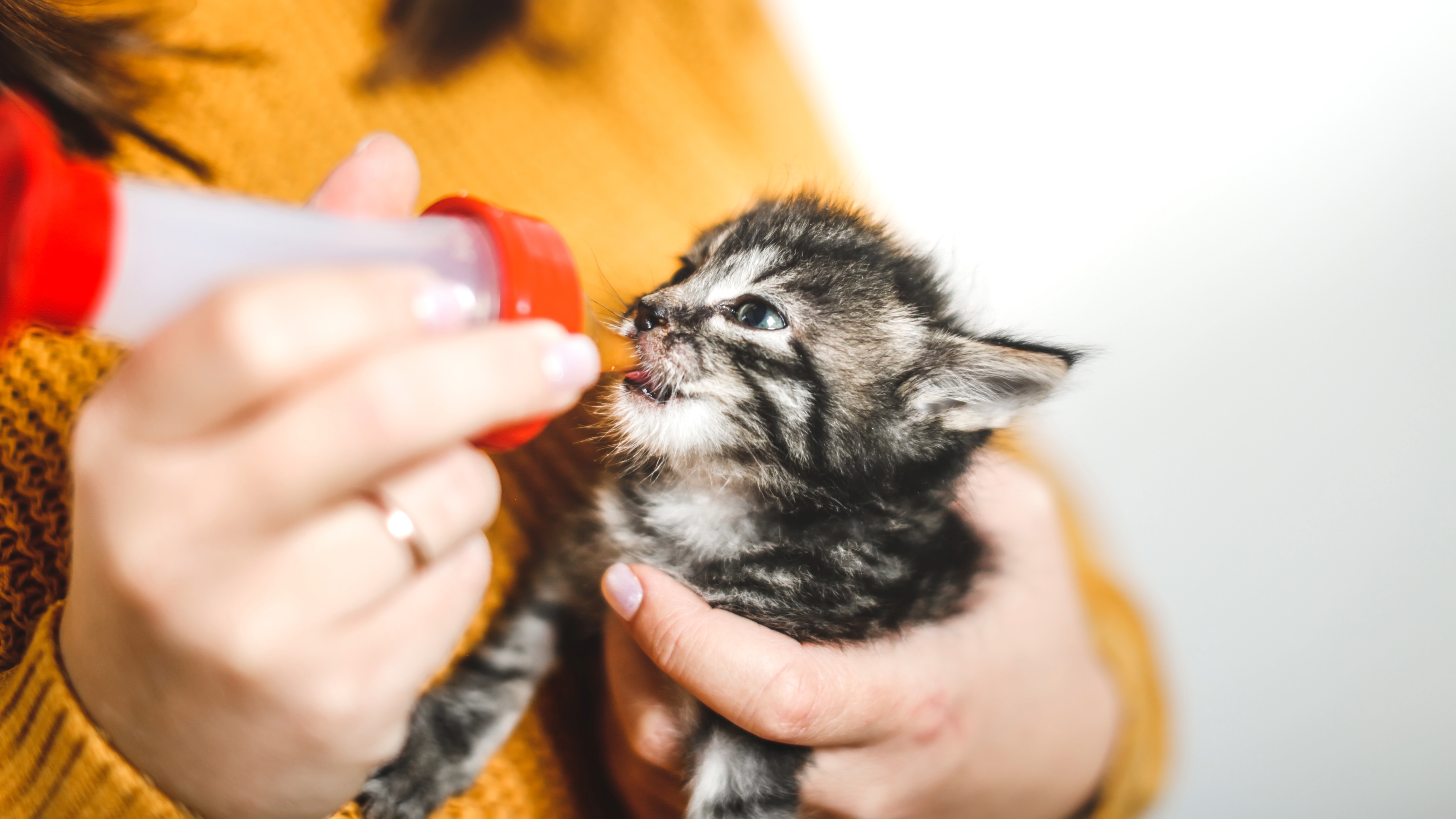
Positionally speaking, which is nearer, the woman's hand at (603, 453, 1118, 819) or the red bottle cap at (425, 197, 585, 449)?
the red bottle cap at (425, 197, 585, 449)

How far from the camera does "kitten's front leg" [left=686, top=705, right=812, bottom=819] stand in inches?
33.7

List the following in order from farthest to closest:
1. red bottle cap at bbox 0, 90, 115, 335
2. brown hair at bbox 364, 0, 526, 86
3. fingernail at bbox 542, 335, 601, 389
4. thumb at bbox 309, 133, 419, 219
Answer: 1. brown hair at bbox 364, 0, 526, 86
2. thumb at bbox 309, 133, 419, 219
3. fingernail at bbox 542, 335, 601, 389
4. red bottle cap at bbox 0, 90, 115, 335

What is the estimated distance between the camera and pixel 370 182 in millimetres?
755

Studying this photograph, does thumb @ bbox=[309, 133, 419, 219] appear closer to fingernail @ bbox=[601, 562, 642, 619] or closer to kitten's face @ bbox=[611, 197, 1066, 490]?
kitten's face @ bbox=[611, 197, 1066, 490]

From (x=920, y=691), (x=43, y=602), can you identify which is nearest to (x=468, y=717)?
(x=43, y=602)

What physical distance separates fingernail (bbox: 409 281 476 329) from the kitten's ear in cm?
54

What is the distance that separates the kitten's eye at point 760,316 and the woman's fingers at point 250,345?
18.7 inches

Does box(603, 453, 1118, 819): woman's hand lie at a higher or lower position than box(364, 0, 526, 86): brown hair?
lower


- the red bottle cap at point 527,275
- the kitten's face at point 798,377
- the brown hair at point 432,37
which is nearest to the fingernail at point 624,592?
the kitten's face at point 798,377

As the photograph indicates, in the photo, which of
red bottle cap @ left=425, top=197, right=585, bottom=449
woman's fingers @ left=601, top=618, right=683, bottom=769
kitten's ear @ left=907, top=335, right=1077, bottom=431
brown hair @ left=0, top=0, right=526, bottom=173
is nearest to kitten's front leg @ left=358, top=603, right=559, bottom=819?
woman's fingers @ left=601, top=618, right=683, bottom=769

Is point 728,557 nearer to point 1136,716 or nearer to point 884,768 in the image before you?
point 884,768

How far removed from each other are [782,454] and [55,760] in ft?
2.23

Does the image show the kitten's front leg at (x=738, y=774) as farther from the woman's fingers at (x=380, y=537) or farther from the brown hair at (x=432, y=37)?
the brown hair at (x=432, y=37)

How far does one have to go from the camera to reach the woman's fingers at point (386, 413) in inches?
17.0
